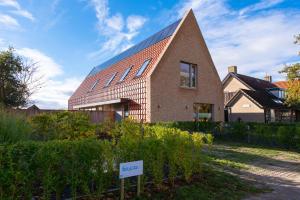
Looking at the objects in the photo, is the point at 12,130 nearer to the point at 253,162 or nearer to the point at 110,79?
the point at 253,162

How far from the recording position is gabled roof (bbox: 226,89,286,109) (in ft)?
113

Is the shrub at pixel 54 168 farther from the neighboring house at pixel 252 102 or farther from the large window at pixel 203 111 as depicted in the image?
the neighboring house at pixel 252 102

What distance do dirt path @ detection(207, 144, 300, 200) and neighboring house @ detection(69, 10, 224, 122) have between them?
334 inches

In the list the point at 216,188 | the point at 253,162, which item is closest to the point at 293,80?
the point at 253,162

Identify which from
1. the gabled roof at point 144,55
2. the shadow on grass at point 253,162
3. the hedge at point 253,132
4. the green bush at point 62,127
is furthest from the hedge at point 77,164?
the gabled roof at point 144,55

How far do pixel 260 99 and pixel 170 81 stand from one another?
19459mm

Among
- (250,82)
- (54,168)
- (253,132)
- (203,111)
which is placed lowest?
(54,168)

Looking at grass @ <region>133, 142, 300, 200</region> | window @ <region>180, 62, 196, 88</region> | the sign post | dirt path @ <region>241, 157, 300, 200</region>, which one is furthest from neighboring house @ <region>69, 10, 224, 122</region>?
the sign post

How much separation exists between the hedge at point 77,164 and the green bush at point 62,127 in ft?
14.9

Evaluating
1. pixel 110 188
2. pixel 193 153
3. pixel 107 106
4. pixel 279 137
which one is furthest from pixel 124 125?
pixel 107 106

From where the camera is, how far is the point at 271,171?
9789 millimetres

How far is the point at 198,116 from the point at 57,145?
18.4 m

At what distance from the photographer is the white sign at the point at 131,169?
18.4ft

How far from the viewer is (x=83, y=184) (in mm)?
5332
